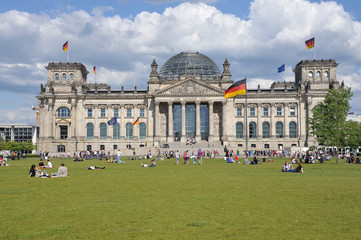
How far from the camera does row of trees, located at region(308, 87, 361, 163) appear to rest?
57.8m

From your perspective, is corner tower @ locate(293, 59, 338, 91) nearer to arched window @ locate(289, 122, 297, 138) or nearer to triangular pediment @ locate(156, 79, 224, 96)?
arched window @ locate(289, 122, 297, 138)

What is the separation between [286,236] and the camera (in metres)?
12.4

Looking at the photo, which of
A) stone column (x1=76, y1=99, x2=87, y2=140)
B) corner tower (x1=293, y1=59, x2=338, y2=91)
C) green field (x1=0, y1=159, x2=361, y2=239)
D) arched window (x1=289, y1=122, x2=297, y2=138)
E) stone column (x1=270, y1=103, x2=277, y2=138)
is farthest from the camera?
arched window (x1=289, y1=122, x2=297, y2=138)

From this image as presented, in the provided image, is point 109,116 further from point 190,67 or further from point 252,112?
point 252,112

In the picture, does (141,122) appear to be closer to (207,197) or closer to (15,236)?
(207,197)

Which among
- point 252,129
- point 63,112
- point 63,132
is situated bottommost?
point 63,132

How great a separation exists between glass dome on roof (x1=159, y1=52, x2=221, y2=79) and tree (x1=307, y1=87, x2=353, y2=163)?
58278 millimetres

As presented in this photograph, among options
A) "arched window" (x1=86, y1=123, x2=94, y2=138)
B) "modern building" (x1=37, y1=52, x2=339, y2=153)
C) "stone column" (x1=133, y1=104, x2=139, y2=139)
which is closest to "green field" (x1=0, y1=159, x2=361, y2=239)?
"modern building" (x1=37, y1=52, x2=339, y2=153)

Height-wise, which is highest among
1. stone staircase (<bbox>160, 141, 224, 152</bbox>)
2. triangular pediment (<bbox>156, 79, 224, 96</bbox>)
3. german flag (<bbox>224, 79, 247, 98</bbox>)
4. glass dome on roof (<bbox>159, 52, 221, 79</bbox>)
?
glass dome on roof (<bbox>159, 52, 221, 79</bbox>)

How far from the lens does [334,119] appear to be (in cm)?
5919

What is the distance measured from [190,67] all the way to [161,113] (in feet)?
64.8

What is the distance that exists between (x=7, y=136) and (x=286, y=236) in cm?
16532

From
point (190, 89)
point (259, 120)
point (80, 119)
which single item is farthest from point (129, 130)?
point (259, 120)

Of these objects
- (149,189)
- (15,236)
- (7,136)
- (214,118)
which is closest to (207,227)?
(15,236)
